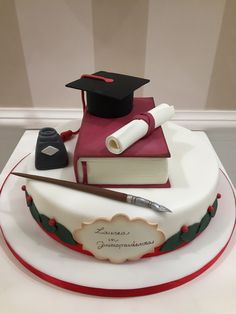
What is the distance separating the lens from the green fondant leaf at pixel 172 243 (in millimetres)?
537

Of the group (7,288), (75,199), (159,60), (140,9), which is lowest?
(7,288)

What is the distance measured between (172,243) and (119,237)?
0.35ft

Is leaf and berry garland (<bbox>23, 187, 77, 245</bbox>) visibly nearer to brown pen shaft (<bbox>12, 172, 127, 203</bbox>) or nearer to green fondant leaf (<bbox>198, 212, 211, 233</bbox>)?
brown pen shaft (<bbox>12, 172, 127, 203</bbox>)

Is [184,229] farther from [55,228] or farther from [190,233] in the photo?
[55,228]

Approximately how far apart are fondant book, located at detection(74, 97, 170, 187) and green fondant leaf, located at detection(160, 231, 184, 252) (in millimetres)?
93

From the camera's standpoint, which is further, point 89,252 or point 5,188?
point 5,188

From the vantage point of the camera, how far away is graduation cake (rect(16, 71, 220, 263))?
19.8 inches

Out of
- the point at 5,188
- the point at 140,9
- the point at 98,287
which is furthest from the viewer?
the point at 140,9

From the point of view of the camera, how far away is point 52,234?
579 millimetres

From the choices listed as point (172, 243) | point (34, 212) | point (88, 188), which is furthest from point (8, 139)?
point (172, 243)

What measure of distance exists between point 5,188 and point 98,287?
0.34 metres

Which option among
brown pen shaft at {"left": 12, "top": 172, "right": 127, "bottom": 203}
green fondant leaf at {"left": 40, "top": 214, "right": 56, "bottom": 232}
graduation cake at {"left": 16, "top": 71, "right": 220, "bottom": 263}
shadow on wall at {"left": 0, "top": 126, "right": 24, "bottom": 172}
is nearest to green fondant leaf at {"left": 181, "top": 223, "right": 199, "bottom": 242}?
graduation cake at {"left": 16, "top": 71, "right": 220, "bottom": 263}

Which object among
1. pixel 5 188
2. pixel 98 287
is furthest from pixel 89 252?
pixel 5 188

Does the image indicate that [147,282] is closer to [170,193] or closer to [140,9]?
[170,193]
